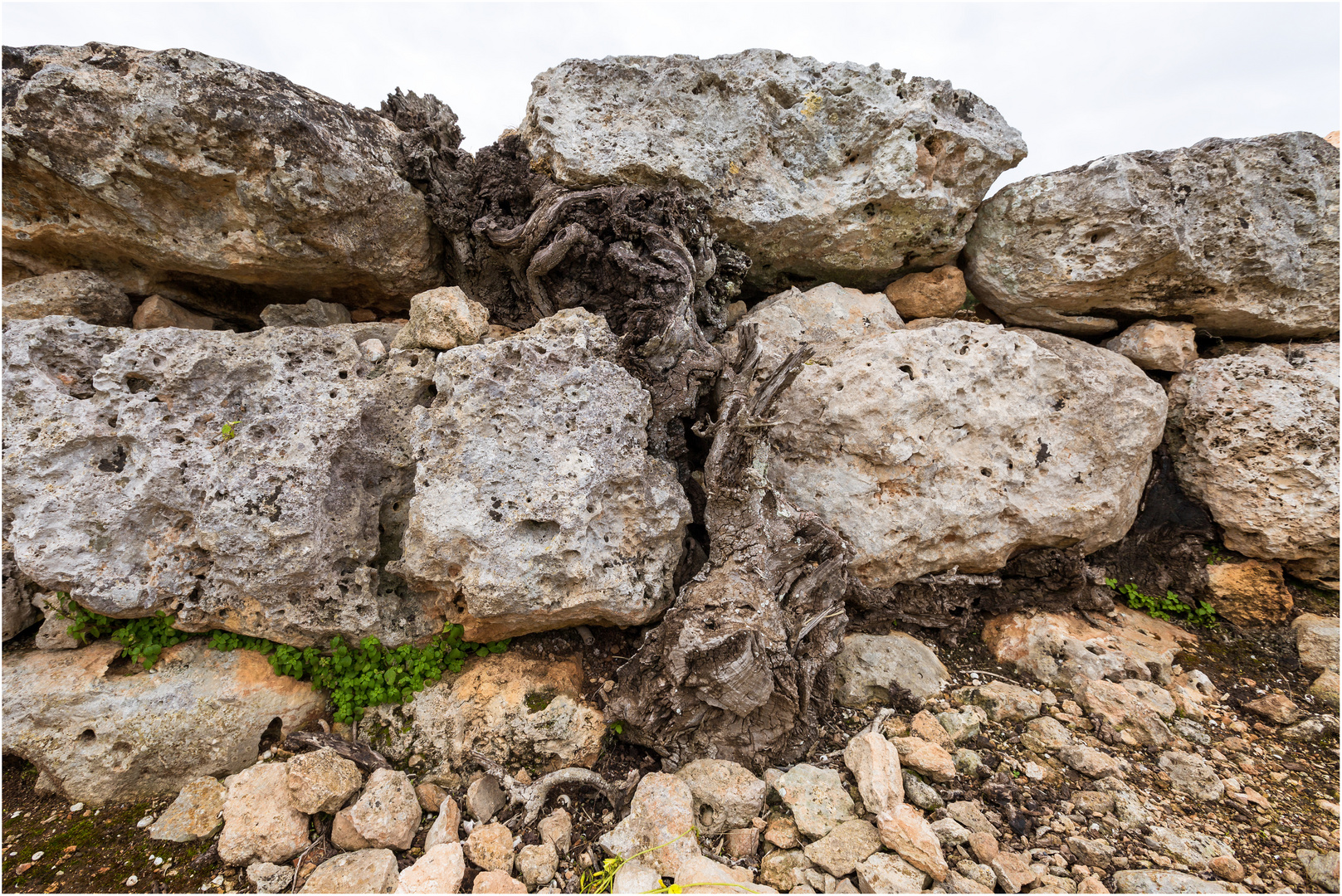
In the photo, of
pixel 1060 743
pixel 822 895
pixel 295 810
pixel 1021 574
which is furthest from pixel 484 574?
pixel 1021 574

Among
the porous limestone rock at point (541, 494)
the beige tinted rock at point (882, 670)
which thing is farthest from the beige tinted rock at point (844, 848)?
the porous limestone rock at point (541, 494)

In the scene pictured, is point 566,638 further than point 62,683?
Yes

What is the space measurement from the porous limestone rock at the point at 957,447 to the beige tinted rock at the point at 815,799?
1.53 m

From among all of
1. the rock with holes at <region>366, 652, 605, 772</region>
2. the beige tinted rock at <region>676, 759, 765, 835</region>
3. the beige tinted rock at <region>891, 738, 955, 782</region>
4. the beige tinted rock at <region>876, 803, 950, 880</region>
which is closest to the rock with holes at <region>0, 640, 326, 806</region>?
the rock with holes at <region>366, 652, 605, 772</region>

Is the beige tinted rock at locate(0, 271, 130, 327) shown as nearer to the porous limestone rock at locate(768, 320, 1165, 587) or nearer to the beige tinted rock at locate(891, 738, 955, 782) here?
the porous limestone rock at locate(768, 320, 1165, 587)

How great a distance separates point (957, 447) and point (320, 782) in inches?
190

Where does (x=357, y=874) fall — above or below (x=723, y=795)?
below

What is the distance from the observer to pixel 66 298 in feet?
12.5

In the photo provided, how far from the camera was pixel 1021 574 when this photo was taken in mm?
4516

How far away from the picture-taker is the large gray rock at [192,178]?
327cm

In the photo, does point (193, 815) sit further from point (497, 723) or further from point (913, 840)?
point (913, 840)

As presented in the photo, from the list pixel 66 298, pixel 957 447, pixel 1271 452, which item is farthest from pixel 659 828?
pixel 1271 452

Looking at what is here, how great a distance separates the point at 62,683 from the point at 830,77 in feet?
22.6

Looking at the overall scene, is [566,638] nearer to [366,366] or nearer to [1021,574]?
[366,366]
